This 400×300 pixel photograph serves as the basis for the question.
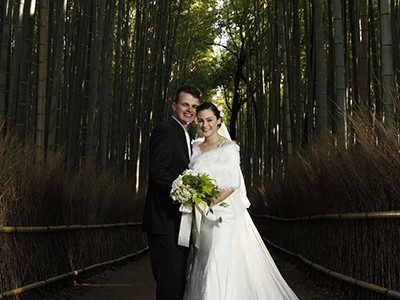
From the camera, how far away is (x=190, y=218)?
3232 mm

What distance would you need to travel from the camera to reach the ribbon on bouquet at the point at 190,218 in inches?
124

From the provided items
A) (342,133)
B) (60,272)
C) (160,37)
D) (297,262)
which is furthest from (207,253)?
(160,37)

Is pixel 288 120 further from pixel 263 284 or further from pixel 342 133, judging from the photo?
pixel 263 284

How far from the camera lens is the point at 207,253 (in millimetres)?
3387

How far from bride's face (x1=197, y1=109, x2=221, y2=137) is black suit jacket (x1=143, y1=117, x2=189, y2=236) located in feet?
0.37

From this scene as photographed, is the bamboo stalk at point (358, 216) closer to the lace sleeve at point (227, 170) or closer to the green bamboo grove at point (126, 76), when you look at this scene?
the green bamboo grove at point (126, 76)

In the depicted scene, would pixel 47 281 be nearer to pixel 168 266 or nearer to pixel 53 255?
pixel 53 255

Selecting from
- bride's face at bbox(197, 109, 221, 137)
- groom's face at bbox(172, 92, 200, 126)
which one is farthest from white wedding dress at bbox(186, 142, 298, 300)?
groom's face at bbox(172, 92, 200, 126)

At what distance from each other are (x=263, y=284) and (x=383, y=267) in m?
0.86

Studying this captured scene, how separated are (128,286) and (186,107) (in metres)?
3.06

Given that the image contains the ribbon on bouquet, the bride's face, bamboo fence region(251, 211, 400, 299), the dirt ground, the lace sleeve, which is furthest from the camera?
the dirt ground

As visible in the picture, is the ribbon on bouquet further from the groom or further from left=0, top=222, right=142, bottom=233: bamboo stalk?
left=0, top=222, right=142, bottom=233: bamboo stalk

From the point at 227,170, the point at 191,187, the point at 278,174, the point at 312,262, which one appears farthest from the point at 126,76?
the point at 191,187

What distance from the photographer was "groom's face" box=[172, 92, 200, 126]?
3219mm
